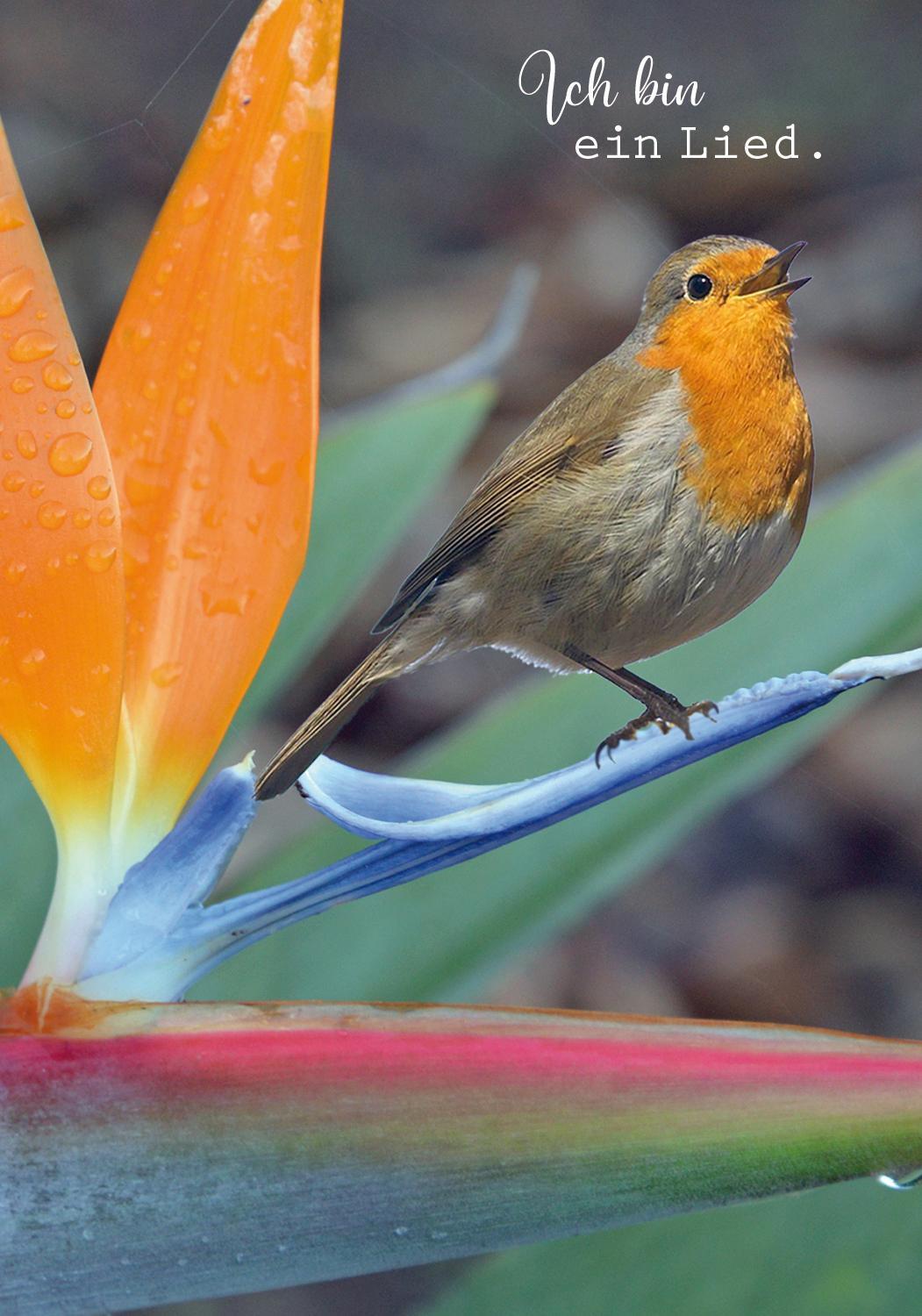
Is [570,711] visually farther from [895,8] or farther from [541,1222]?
[895,8]

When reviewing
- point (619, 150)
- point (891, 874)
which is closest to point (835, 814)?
point (891, 874)

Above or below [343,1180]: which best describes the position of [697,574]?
above

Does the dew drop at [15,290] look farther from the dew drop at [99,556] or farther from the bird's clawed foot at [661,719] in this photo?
the bird's clawed foot at [661,719]

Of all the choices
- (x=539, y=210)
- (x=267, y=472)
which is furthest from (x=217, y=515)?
(x=539, y=210)

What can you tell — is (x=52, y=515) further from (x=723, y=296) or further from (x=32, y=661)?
(x=723, y=296)

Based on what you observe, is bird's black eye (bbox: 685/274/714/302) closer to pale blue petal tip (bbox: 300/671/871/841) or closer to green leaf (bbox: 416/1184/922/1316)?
pale blue petal tip (bbox: 300/671/871/841)

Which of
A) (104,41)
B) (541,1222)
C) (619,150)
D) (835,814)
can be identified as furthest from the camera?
(835,814)

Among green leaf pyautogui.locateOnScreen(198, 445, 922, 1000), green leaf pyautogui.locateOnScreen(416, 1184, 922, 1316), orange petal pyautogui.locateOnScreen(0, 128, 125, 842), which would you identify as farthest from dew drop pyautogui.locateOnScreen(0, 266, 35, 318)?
green leaf pyautogui.locateOnScreen(416, 1184, 922, 1316)
